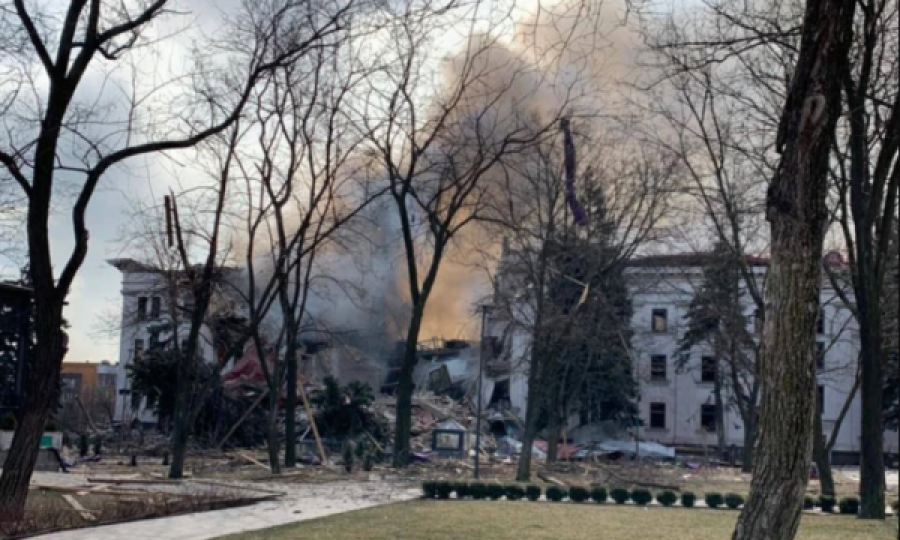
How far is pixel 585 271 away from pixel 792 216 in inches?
1005

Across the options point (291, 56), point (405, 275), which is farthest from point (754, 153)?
point (405, 275)

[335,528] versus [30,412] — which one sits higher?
[30,412]

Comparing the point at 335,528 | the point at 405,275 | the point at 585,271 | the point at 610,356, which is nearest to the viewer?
the point at 335,528

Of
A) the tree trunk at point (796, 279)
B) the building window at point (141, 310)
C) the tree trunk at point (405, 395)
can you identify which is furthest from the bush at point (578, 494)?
the building window at point (141, 310)

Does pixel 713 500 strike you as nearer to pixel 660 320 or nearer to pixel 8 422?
pixel 8 422

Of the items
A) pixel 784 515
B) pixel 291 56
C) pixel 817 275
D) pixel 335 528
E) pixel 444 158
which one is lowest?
pixel 335 528

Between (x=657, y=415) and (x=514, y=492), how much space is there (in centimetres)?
3830

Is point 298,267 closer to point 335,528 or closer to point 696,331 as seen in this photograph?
point 335,528

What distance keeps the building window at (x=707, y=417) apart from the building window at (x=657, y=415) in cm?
212

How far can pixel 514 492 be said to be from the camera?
66.6 feet

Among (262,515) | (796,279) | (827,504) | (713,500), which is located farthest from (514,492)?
(796,279)

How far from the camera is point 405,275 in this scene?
42.9m

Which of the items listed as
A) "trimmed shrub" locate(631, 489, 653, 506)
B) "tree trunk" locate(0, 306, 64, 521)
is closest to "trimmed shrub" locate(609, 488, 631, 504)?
"trimmed shrub" locate(631, 489, 653, 506)

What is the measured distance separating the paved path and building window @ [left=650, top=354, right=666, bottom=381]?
35.6 m
